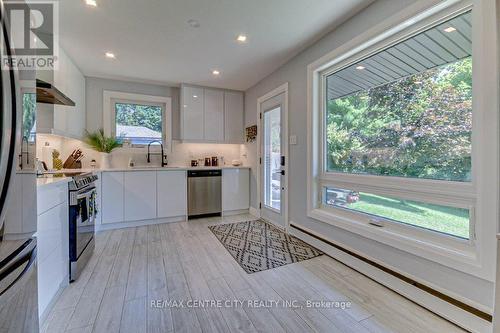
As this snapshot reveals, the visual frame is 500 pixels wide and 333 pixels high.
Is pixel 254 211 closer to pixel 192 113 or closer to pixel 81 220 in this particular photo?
pixel 192 113

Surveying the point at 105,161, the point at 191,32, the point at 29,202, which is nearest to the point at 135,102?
the point at 105,161

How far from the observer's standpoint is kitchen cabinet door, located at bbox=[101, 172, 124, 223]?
331cm

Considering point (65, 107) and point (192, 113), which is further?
point (192, 113)

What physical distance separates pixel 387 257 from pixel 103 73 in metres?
4.55

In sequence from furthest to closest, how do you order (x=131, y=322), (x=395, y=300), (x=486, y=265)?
(x=395, y=300) < (x=131, y=322) < (x=486, y=265)

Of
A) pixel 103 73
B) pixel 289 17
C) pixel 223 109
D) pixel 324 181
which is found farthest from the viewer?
pixel 223 109

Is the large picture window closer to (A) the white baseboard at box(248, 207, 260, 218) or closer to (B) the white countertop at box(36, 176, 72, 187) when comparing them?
(A) the white baseboard at box(248, 207, 260, 218)

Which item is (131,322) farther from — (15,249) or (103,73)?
(103,73)

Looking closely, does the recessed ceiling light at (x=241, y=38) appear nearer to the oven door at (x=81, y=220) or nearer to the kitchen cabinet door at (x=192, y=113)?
the kitchen cabinet door at (x=192, y=113)

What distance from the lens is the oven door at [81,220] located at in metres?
1.99

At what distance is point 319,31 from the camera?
94.9 inches

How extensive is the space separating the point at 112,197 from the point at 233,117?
2587 mm

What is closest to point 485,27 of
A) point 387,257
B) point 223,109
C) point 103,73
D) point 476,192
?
point 476,192

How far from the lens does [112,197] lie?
132 inches
